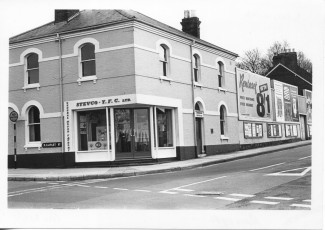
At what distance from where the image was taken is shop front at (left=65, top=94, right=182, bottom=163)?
18.6 m

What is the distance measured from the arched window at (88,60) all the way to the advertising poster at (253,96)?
1090 cm

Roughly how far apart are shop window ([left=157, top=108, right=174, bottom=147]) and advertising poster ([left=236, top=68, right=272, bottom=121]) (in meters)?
7.42

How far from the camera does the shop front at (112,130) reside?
A: 18.6 metres

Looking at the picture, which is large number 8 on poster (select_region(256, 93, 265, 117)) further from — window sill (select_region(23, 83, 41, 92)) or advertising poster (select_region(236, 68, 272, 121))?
window sill (select_region(23, 83, 41, 92))

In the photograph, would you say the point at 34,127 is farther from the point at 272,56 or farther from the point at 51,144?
the point at 272,56

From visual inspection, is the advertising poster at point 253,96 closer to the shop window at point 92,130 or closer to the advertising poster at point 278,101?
the advertising poster at point 278,101

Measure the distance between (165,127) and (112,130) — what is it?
9.97ft

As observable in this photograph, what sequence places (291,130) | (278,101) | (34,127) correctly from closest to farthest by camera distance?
(34,127) → (278,101) → (291,130)

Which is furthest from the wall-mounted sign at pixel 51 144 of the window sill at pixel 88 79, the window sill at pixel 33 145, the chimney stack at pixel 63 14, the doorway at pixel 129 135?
the chimney stack at pixel 63 14

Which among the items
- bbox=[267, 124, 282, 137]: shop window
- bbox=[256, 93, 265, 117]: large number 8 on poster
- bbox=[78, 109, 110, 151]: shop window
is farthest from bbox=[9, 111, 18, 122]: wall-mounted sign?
bbox=[267, 124, 282, 137]: shop window

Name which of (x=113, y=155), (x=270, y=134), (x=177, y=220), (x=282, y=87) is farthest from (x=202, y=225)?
(x=282, y=87)

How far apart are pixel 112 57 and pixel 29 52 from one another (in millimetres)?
4350

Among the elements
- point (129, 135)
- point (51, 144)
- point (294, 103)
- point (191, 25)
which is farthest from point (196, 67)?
point (294, 103)

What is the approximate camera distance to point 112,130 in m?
18.5
